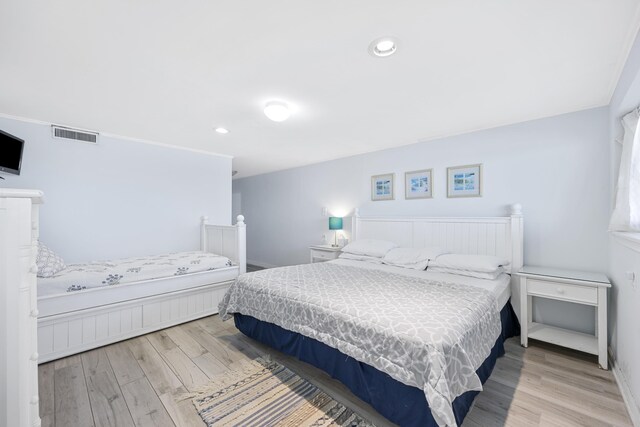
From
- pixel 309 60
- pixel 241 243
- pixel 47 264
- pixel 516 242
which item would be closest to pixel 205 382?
pixel 241 243

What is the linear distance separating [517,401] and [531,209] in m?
1.91

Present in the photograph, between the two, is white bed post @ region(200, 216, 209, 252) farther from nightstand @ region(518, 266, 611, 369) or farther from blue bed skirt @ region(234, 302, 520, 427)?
nightstand @ region(518, 266, 611, 369)

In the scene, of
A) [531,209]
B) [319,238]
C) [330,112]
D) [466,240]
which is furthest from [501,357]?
[319,238]

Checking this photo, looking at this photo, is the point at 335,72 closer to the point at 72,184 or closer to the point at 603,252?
the point at 603,252

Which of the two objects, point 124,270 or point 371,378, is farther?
point 124,270

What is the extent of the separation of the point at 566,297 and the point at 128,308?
4.13 meters

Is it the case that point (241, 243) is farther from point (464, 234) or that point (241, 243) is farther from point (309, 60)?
point (464, 234)

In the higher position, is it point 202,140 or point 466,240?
point 202,140

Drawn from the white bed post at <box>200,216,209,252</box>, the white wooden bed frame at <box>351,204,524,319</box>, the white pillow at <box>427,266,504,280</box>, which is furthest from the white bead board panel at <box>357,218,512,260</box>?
the white bed post at <box>200,216,209,252</box>

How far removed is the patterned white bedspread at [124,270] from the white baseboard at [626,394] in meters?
3.69

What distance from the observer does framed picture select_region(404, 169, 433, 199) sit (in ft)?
11.9

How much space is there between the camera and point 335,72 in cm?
194

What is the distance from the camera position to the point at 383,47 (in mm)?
1644

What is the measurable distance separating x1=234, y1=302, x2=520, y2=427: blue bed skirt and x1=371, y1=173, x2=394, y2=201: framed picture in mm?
2109
